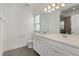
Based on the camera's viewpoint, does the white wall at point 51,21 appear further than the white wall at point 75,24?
Yes

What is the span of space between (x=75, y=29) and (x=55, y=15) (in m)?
0.91

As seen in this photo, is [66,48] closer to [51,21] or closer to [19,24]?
[19,24]

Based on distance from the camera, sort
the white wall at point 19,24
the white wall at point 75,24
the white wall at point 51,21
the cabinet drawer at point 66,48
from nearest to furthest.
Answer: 1. the cabinet drawer at point 66,48
2. the white wall at point 75,24
3. the white wall at point 19,24
4. the white wall at point 51,21

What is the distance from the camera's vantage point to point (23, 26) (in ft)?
7.87

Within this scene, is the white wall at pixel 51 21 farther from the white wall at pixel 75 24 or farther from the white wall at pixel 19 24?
the white wall at pixel 19 24

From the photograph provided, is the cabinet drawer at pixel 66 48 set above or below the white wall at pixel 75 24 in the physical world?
below

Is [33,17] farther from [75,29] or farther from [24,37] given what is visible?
[75,29]

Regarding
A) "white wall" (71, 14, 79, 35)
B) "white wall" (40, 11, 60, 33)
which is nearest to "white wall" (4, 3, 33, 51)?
"white wall" (40, 11, 60, 33)

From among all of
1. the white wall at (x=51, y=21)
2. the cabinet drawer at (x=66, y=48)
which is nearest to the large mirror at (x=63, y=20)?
the white wall at (x=51, y=21)

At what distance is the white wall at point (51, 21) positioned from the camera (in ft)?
9.33

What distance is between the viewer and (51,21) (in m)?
3.00

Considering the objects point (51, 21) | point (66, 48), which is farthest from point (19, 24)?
point (66, 48)

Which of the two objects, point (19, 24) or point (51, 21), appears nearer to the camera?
point (19, 24)

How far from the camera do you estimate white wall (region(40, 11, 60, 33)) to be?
9.33ft
